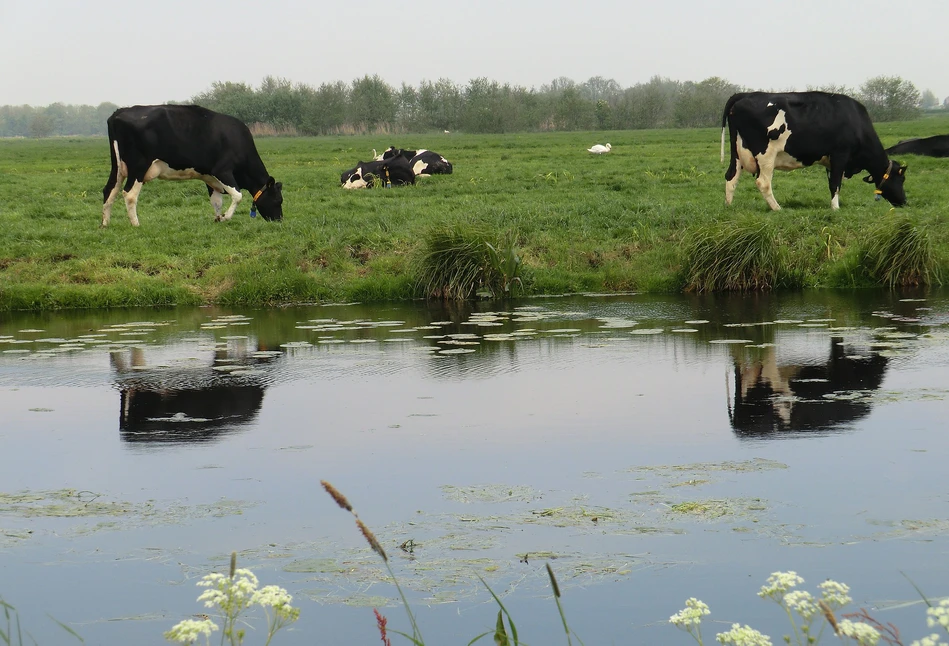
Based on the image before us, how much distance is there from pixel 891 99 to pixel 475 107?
110 feet

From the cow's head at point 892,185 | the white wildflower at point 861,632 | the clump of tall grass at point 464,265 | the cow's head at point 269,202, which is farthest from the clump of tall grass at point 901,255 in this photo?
the white wildflower at point 861,632

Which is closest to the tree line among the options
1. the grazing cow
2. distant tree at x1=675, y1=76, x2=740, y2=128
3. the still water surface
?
distant tree at x1=675, y1=76, x2=740, y2=128

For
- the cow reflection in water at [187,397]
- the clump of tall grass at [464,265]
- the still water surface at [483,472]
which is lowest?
the cow reflection in water at [187,397]

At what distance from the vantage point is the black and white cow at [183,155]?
20.7 meters

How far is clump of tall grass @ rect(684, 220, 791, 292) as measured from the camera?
1628 cm

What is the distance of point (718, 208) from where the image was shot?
20297 mm

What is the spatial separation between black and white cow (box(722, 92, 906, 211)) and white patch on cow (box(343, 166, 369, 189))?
8.91 meters

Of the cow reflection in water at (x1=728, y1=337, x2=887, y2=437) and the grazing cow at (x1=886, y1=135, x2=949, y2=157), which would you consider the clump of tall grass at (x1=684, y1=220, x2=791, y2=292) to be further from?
the grazing cow at (x1=886, y1=135, x2=949, y2=157)

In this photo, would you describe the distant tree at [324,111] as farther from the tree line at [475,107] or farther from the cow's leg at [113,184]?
the cow's leg at [113,184]

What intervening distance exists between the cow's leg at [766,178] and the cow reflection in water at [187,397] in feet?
38.0

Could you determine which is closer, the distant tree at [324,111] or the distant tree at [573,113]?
the distant tree at [573,113]

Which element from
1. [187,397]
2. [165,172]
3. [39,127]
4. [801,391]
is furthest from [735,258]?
[39,127]

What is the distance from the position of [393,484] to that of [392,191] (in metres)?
18.6

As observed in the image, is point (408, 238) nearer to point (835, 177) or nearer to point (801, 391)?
point (835, 177)
